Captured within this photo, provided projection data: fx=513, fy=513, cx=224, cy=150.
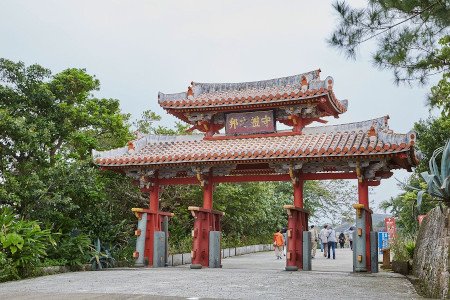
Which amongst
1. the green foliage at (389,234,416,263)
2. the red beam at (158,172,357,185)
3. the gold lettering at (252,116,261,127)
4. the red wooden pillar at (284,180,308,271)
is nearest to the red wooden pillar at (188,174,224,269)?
the red beam at (158,172,357,185)

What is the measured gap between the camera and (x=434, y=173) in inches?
305

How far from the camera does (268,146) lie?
49.6 ft

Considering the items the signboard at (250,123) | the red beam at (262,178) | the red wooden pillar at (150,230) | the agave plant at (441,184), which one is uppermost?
the signboard at (250,123)

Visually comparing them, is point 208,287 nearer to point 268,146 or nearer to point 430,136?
point 268,146

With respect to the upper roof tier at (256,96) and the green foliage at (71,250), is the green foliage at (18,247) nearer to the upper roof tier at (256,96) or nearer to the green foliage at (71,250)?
the green foliage at (71,250)

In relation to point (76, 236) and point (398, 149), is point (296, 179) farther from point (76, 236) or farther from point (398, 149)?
point (76, 236)

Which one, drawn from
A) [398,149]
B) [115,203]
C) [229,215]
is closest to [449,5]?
[398,149]

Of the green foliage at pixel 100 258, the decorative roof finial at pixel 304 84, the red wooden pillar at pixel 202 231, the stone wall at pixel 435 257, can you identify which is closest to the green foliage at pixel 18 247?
the green foliage at pixel 100 258

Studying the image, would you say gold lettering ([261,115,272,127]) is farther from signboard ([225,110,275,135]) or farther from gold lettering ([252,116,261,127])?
gold lettering ([252,116,261,127])

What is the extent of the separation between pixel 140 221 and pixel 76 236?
193 centimetres

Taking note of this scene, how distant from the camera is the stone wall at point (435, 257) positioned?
7.28 meters

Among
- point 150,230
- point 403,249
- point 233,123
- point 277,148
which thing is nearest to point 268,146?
point 277,148

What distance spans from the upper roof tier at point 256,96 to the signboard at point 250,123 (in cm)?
40

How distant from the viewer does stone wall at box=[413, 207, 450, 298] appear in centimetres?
728
